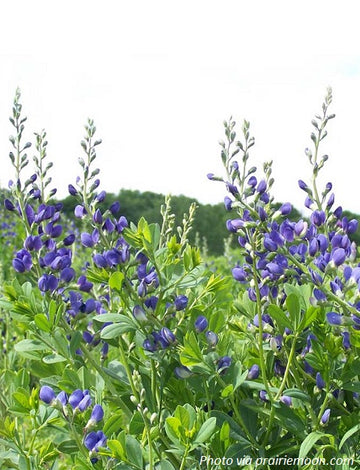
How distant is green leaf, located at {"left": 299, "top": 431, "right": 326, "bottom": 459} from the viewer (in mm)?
1572

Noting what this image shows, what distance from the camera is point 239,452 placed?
171cm

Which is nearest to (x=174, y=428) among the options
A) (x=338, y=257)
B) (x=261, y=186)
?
(x=338, y=257)

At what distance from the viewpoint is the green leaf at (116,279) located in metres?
1.72

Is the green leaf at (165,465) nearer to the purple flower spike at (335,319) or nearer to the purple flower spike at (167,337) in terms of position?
the purple flower spike at (167,337)

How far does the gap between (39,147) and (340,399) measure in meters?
1.44

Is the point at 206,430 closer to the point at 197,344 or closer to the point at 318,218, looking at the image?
the point at 197,344

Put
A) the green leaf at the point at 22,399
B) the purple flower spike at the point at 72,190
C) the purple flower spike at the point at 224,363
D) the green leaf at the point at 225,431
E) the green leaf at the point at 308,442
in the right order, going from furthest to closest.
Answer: the purple flower spike at the point at 72,190 < the green leaf at the point at 22,399 < the purple flower spike at the point at 224,363 < the green leaf at the point at 225,431 < the green leaf at the point at 308,442

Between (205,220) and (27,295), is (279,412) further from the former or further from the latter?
(205,220)

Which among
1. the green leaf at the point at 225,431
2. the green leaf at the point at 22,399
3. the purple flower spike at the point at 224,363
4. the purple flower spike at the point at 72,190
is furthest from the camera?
the purple flower spike at the point at 72,190

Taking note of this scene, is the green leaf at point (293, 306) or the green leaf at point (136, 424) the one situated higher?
the green leaf at point (293, 306)

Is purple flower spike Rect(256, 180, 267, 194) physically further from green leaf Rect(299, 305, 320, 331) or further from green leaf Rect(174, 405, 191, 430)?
green leaf Rect(174, 405, 191, 430)

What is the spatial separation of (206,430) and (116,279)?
49 cm

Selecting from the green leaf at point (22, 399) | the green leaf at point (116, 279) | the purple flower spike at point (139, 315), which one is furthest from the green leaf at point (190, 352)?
the green leaf at point (22, 399)

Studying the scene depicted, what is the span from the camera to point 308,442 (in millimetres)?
1594
